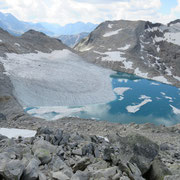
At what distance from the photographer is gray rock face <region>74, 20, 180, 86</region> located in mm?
63719

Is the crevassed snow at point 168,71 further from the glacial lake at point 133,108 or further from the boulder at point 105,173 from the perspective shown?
the boulder at point 105,173

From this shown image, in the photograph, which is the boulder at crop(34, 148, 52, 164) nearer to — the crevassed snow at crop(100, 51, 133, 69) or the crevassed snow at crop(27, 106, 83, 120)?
the crevassed snow at crop(27, 106, 83, 120)

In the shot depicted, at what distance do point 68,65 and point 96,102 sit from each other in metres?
22.2

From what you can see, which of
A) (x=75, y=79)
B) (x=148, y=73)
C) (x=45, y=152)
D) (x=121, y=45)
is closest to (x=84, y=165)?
(x=45, y=152)

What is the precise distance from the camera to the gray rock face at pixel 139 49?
63.7 meters

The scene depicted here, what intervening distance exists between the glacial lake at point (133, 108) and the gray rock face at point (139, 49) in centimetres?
1166

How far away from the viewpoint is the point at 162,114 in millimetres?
34344

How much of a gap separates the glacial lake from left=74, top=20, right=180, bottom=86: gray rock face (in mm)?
11660

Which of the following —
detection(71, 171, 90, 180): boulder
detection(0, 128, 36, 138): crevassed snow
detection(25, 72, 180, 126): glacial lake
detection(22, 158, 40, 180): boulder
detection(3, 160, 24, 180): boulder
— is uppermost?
detection(3, 160, 24, 180): boulder

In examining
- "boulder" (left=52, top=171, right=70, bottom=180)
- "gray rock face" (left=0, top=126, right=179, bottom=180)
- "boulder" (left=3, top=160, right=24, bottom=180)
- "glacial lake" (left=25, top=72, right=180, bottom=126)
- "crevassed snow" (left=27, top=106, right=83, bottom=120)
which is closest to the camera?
"boulder" (left=3, top=160, right=24, bottom=180)

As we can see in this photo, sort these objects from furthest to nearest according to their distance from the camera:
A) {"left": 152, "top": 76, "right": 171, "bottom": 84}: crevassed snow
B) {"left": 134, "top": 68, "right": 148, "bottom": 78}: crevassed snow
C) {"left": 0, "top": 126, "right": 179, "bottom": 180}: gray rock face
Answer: {"left": 134, "top": 68, "right": 148, "bottom": 78}: crevassed snow, {"left": 152, "top": 76, "right": 171, "bottom": 84}: crevassed snow, {"left": 0, "top": 126, "right": 179, "bottom": 180}: gray rock face

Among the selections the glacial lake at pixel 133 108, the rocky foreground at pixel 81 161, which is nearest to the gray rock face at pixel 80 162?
the rocky foreground at pixel 81 161

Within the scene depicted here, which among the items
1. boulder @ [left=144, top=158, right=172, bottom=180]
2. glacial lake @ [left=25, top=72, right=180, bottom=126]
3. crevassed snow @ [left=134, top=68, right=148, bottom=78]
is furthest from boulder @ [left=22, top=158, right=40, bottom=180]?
crevassed snow @ [left=134, top=68, right=148, bottom=78]

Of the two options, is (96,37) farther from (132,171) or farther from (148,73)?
(132,171)
